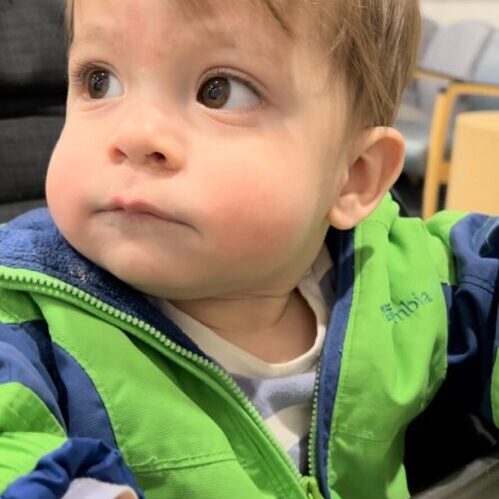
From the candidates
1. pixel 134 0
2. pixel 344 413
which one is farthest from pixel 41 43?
pixel 344 413

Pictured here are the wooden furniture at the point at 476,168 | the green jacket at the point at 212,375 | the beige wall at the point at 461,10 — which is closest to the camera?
the green jacket at the point at 212,375

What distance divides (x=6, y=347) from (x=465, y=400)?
0.45 metres

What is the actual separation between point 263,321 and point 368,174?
153mm

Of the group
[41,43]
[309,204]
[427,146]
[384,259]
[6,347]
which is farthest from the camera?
[427,146]

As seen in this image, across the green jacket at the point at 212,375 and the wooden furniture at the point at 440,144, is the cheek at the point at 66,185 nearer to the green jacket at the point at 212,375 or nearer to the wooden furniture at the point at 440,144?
the green jacket at the point at 212,375

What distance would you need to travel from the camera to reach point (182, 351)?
61cm

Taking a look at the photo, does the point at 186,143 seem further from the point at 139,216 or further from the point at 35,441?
the point at 35,441

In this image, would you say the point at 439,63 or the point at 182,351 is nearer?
the point at 182,351

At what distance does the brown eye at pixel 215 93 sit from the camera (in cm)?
58

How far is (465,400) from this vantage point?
2.58 ft

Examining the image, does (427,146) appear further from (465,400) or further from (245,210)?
(245,210)

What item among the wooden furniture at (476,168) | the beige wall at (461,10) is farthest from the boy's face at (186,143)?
the beige wall at (461,10)

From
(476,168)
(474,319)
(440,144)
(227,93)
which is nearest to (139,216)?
(227,93)

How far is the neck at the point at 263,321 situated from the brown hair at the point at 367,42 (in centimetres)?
17
